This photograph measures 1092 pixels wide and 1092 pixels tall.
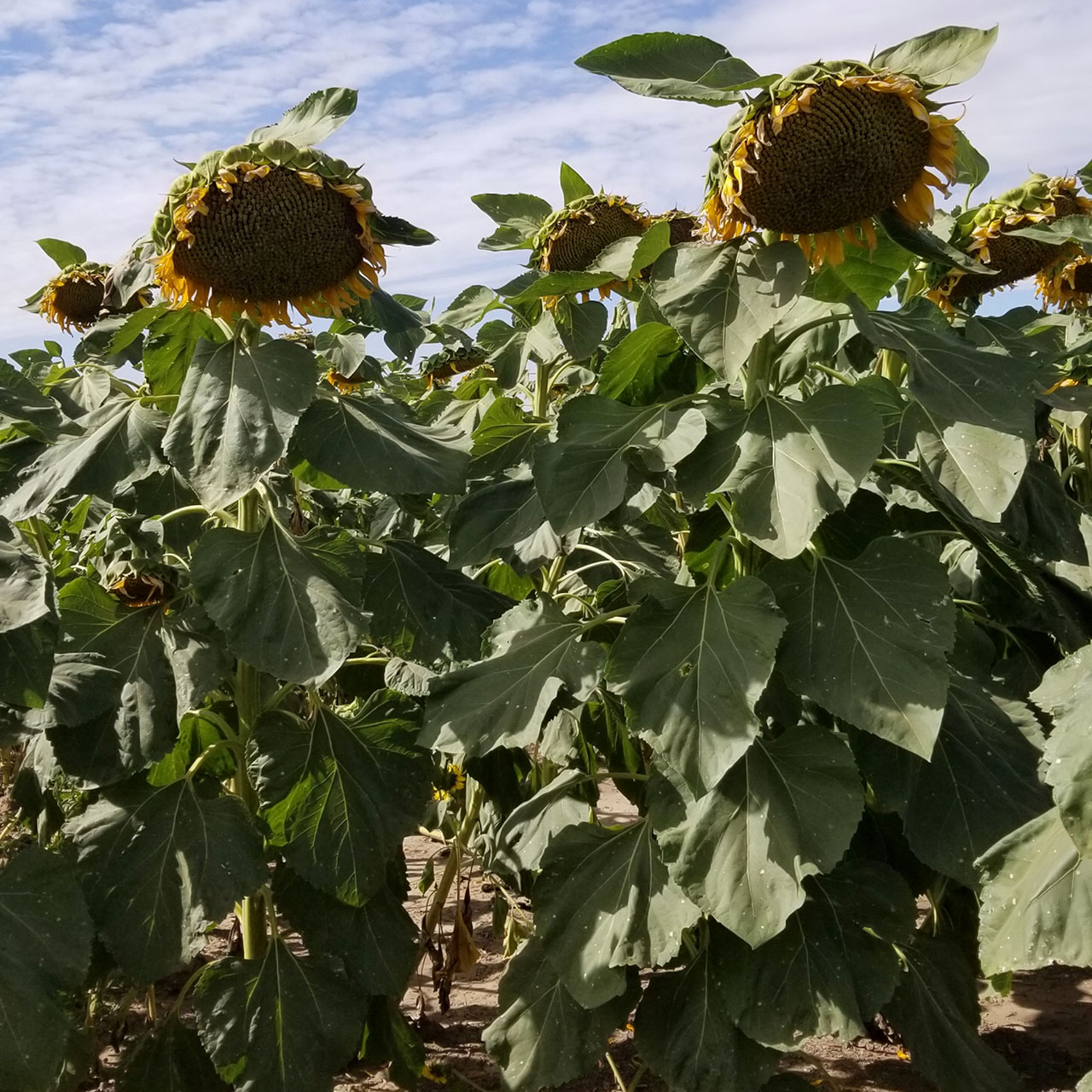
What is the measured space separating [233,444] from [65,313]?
1893mm

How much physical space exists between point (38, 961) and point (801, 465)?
1.60m

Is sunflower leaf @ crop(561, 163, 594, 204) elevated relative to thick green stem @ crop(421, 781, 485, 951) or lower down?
elevated

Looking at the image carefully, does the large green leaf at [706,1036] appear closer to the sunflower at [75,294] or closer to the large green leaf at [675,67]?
the large green leaf at [675,67]

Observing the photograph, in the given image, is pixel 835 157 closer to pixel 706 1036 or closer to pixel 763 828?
pixel 763 828

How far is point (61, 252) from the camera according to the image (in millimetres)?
3639

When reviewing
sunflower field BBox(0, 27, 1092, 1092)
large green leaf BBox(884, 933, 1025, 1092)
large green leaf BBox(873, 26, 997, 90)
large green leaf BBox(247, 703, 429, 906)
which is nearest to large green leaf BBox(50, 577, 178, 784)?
sunflower field BBox(0, 27, 1092, 1092)

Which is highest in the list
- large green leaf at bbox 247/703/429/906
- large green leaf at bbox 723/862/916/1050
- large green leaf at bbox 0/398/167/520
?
large green leaf at bbox 0/398/167/520

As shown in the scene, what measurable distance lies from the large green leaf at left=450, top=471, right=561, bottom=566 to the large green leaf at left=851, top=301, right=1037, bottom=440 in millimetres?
811

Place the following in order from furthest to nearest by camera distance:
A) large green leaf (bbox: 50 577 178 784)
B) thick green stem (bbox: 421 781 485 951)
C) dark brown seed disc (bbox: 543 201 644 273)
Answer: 1. thick green stem (bbox: 421 781 485 951)
2. dark brown seed disc (bbox: 543 201 644 273)
3. large green leaf (bbox: 50 577 178 784)

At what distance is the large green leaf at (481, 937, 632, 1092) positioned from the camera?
2.41m

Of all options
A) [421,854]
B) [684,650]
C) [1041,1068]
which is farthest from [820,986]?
[421,854]

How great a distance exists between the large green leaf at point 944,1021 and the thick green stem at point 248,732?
139 cm

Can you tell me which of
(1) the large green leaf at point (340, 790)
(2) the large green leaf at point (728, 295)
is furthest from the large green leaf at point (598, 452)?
(1) the large green leaf at point (340, 790)

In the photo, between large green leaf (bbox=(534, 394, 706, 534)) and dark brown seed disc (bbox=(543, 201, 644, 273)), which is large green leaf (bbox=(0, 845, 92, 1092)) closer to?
large green leaf (bbox=(534, 394, 706, 534))
